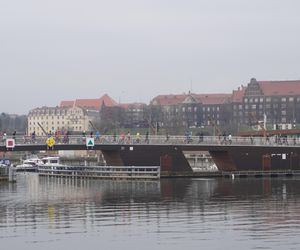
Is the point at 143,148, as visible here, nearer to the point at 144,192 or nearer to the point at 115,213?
the point at 144,192

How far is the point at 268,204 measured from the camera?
40969 mm

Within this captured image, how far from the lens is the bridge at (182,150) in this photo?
7300cm

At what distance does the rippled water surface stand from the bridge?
15755 millimetres

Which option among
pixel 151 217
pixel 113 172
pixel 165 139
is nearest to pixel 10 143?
pixel 113 172

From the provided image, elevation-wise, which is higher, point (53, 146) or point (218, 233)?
point (53, 146)

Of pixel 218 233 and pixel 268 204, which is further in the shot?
pixel 268 204

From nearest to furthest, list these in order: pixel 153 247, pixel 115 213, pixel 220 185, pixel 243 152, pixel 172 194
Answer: pixel 153 247, pixel 115 213, pixel 172 194, pixel 220 185, pixel 243 152

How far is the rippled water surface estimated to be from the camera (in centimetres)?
2717

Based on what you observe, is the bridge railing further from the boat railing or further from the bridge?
the boat railing

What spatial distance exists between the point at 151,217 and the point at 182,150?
3973 cm

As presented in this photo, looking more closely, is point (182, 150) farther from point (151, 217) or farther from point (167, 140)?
point (151, 217)

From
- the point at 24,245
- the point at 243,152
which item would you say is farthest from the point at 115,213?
the point at 243,152

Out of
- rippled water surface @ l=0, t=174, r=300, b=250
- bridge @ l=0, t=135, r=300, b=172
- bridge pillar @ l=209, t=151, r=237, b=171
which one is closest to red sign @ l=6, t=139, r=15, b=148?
bridge @ l=0, t=135, r=300, b=172

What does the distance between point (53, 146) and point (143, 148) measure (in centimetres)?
919
